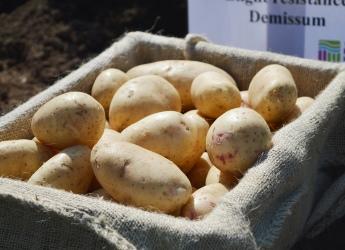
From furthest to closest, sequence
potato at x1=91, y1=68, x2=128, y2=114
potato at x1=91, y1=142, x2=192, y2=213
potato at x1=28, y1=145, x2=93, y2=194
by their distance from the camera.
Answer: potato at x1=91, y1=68, x2=128, y2=114 < potato at x1=28, y1=145, x2=93, y2=194 < potato at x1=91, y1=142, x2=192, y2=213

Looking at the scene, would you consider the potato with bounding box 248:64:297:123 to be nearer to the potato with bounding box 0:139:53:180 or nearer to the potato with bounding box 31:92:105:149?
the potato with bounding box 31:92:105:149

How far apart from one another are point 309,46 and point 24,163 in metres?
1.14

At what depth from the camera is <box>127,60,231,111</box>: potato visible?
6.48 ft

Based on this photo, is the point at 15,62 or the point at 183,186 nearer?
the point at 183,186

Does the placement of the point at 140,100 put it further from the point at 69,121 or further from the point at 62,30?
the point at 62,30

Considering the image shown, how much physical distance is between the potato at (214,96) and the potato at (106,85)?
244 mm

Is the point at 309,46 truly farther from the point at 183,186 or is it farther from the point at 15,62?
the point at 15,62

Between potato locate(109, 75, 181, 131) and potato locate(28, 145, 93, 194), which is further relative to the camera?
potato locate(109, 75, 181, 131)

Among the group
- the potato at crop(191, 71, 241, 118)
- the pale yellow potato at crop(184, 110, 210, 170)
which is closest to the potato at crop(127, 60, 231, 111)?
the potato at crop(191, 71, 241, 118)

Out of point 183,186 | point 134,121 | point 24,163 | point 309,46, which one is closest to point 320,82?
point 309,46

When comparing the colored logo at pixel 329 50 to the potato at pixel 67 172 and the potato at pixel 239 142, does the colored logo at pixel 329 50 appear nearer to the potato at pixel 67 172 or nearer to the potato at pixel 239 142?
the potato at pixel 239 142

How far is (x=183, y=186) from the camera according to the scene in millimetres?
1464

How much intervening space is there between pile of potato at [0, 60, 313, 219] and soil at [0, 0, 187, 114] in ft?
3.65

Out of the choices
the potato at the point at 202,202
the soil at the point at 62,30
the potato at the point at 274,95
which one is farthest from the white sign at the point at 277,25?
the potato at the point at 202,202
